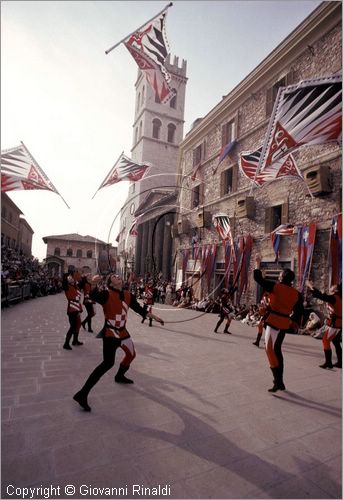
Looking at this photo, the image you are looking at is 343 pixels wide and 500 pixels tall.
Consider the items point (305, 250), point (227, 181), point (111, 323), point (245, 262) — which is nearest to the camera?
point (111, 323)

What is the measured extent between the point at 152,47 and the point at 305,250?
9707mm

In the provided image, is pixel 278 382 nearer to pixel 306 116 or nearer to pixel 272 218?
pixel 306 116

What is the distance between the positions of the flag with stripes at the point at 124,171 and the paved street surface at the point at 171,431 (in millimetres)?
7075

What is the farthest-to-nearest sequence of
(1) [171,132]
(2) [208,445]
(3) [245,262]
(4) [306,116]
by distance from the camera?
(1) [171,132], (3) [245,262], (4) [306,116], (2) [208,445]

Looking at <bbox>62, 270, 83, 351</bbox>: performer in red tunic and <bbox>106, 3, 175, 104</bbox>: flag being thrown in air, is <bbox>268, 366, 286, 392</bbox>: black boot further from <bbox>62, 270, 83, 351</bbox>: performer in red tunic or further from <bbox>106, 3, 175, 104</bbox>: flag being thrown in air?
<bbox>106, 3, 175, 104</bbox>: flag being thrown in air

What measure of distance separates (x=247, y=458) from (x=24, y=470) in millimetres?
2239

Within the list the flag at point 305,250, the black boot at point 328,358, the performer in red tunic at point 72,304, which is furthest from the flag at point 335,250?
the performer in red tunic at point 72,304

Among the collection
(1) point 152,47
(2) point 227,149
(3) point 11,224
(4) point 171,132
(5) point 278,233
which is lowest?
(5) point 278,233

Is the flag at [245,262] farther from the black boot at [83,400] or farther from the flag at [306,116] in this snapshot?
the black boot at [83,400]

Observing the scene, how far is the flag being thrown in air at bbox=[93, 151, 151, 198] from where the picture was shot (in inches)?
437

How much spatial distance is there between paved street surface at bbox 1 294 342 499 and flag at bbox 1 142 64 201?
4417 mm

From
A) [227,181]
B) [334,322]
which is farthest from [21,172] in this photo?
[227,181]

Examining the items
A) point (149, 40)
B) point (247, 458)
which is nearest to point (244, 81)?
point (149, 40)

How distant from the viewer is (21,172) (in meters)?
7.45
